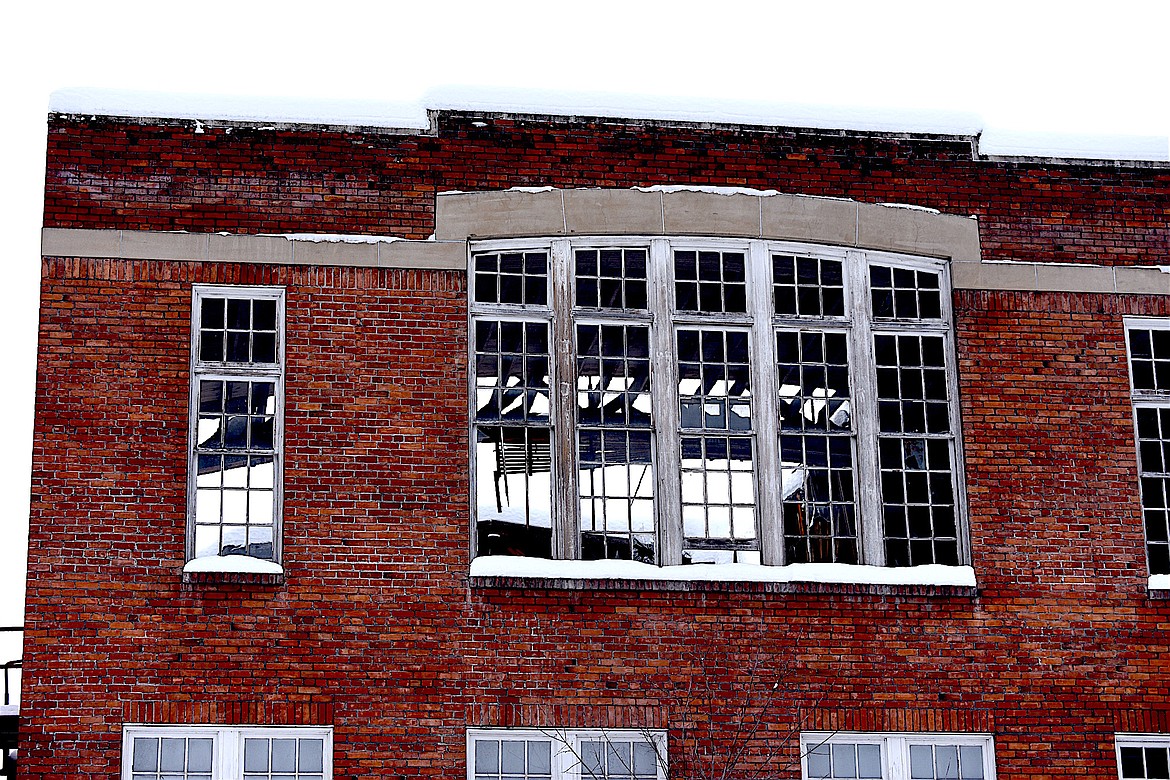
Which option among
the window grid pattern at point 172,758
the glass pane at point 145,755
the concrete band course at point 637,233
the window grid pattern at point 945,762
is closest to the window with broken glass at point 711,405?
the concrete band course at point 637,233

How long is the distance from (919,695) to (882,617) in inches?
29.4

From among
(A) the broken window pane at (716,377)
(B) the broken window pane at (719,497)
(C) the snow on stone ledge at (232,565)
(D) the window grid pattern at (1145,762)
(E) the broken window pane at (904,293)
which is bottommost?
(D) the window grid pattern at (1145,762)

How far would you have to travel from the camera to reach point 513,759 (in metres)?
15.1

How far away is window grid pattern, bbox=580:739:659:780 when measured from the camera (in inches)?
593

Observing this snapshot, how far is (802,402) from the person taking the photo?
16.6 m

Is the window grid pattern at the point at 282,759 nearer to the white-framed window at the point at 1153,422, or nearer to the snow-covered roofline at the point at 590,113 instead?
the snow-covered roofline at the point at 590,113

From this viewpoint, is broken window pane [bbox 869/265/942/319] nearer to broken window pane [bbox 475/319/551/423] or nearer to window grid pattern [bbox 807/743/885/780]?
broken window pane [bbox 475/319/551/423]

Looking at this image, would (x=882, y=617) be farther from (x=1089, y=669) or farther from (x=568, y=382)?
(x=568, y=382)

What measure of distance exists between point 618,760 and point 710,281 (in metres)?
4.52

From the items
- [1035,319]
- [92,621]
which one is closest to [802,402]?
[1035,319]

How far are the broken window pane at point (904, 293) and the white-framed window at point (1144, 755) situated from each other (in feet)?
13.9

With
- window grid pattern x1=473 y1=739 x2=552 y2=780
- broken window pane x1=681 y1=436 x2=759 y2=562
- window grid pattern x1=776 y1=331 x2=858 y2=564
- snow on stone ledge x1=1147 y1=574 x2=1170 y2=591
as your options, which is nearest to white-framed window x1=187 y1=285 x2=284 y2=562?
window grid pattern x1=473 y1=739 x2=552 y2=780

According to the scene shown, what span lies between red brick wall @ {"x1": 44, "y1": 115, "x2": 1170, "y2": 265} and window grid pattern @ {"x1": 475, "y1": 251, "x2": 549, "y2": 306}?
25.8 inches

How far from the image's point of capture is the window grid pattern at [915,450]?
16.3 m
